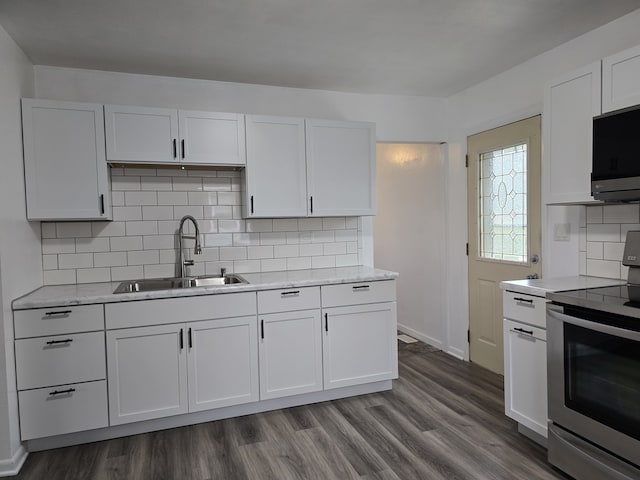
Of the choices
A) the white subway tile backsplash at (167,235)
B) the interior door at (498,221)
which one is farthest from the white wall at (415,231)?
the white subway tile backsplash at (167,235)

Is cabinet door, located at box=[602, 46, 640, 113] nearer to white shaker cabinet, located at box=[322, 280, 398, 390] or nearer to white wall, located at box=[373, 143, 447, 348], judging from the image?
white shaker cabinet, located at box=[322, 280, 398, 390]

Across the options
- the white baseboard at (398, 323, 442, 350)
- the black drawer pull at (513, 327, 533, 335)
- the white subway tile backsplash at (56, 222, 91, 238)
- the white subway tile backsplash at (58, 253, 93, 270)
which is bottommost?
the white baseboard at (398, 323, 442, 350)

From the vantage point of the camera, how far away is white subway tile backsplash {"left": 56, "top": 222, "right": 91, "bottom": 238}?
121 inches

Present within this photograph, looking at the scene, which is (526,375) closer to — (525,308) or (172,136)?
(525,308)

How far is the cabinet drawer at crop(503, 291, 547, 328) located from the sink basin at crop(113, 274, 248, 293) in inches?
67.3

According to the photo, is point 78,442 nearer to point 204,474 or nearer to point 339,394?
point 204,474

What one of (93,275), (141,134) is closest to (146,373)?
(93,275)

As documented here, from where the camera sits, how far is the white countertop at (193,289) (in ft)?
8.21

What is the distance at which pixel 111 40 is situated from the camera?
8.73 feet

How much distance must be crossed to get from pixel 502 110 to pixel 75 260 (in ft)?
11.2

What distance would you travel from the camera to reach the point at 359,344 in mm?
3189

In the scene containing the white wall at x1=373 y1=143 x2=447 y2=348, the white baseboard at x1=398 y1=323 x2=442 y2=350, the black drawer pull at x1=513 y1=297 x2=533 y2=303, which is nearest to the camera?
the black drawer pull at x1=513 y1=297 x2=533 y2=303

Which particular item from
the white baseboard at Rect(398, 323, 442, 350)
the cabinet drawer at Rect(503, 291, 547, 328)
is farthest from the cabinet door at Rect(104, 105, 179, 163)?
the white baseboard at Rect(398, 323, 442, 350)

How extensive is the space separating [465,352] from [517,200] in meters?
1.47
